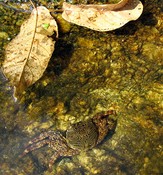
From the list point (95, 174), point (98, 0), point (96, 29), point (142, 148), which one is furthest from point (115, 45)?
point (95, 174)

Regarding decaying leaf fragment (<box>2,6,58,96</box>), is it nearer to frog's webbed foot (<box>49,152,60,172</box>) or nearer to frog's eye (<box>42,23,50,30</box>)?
frog's eye (<box>42,23,50,30</box>)

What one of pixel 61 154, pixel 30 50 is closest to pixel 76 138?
pixel 61 154

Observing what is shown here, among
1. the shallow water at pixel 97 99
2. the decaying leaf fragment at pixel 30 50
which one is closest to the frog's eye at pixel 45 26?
the decaying leaf fragment at pixel 30 50

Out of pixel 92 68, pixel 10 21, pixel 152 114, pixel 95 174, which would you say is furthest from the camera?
pixel 10 21

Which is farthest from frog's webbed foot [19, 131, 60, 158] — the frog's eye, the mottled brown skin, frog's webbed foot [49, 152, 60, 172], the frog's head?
the frog's eye

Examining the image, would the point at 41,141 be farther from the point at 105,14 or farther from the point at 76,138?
the point at 105,14

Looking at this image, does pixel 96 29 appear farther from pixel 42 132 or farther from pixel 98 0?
pixel 42 132

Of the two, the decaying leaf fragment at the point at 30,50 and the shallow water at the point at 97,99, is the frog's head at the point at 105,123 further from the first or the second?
the decaying leaf fragment at the point at 30,50
